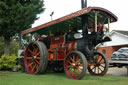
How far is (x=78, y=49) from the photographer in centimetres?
698

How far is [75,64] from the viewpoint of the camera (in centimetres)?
646

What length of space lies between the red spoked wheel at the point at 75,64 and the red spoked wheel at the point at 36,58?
1268 mm

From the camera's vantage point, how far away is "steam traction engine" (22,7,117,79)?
21.3ft

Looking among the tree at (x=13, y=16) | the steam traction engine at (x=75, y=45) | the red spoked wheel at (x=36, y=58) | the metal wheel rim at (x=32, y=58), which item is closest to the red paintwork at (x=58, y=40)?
the steam traction engine at (x=75, y=45)

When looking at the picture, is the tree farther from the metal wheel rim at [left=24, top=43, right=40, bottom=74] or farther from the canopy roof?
the metal wheel rim at [left=24, top=43, right=40, bottom=74]

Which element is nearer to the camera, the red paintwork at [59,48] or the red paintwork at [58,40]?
the red paintwork at [59,48]

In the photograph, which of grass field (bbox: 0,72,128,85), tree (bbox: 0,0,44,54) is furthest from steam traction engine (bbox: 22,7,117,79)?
tree (bbox: 0,0,44,54)

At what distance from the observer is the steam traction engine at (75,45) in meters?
6.48

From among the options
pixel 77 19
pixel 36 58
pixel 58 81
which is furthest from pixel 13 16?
pixel 58 81

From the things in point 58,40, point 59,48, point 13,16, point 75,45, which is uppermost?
point 13,16

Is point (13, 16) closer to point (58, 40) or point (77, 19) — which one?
point (58, 40)

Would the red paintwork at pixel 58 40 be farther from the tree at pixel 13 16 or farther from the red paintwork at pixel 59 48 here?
the tree at pixel 13 16

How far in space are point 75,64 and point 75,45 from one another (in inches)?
36.1

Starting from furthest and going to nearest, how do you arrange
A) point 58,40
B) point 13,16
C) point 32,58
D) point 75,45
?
point 13,16 → point 32,58 → point 58,40 → point 75,45
